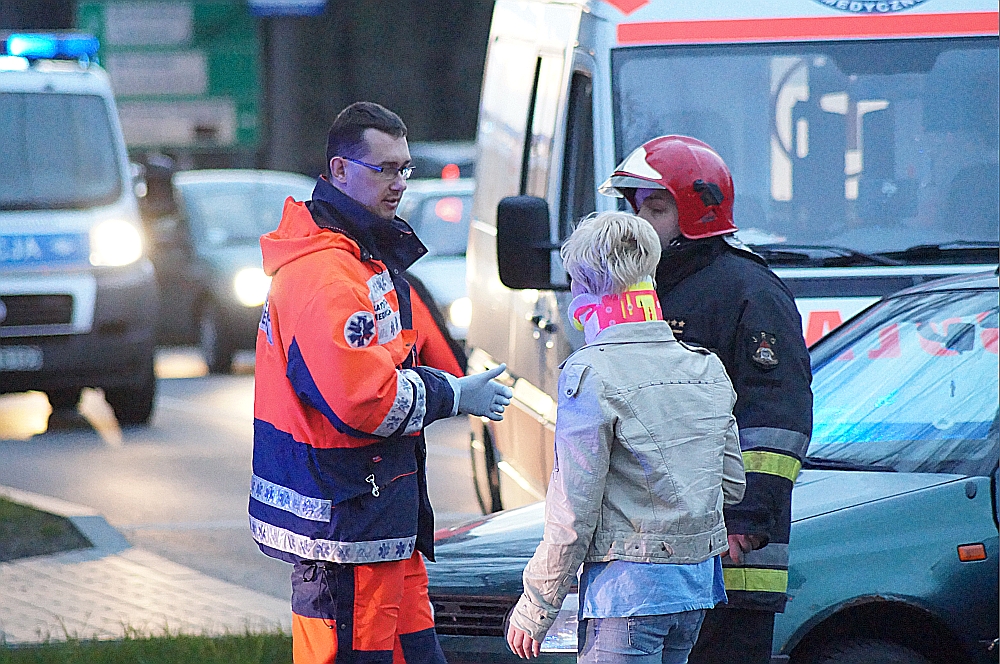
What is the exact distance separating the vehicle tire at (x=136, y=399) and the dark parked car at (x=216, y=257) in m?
2.18

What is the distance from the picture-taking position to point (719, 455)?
315cm

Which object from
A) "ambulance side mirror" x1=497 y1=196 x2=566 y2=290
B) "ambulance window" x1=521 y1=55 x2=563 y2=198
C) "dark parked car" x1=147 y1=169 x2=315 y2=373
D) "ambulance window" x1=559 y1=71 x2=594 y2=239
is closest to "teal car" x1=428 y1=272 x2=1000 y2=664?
"ambulance side mirror" x1=497 y1=196 x2=566 y2=290

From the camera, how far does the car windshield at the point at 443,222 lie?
12.9m

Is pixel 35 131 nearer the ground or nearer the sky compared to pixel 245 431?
nearer the sky

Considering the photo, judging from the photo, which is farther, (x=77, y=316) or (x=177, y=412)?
(x=177, y=412)

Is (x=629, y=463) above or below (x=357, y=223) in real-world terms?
below

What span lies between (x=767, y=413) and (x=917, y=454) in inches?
43.0

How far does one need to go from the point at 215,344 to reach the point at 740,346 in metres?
11.3

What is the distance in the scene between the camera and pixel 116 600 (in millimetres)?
6457

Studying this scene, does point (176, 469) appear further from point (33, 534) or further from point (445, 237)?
point (445, 237)

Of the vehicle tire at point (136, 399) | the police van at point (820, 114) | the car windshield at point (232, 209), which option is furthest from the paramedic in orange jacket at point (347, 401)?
the car windshield at point (232, 209)

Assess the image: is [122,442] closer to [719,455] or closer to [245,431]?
[245,431]

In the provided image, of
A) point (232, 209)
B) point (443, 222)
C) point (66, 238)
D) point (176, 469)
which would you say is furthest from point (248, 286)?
point (176, 469)

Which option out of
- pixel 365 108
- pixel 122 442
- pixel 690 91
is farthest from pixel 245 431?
pixel 365 108
